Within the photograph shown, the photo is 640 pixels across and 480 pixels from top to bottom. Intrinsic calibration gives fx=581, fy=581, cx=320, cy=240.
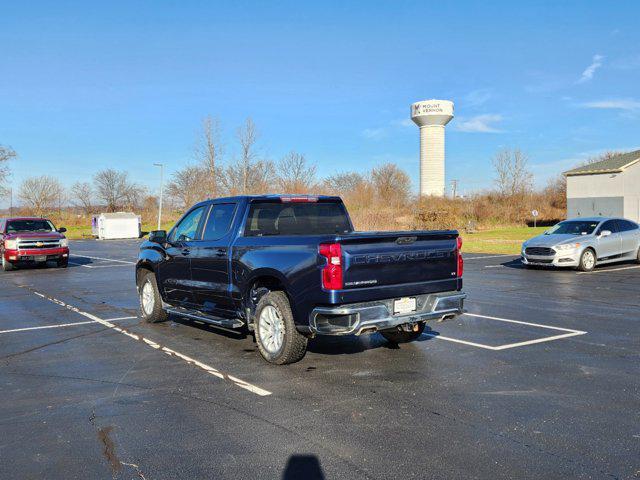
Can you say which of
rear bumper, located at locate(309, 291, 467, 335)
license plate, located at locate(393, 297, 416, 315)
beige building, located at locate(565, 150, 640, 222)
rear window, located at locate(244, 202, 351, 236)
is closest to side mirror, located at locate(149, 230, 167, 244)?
rear window, located at locate(244, 202, 351, 236)

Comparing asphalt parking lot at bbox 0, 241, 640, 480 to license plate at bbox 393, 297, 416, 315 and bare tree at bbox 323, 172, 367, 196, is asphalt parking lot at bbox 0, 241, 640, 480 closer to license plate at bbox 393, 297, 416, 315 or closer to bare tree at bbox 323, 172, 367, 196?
license plate at bbox 393, 297, 416, 315

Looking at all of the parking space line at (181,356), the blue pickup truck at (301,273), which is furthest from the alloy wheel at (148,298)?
the blue pickup truck at (301,273)

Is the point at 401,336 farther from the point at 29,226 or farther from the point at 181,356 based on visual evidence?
the point at 29,226

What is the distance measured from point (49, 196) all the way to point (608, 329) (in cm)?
8396

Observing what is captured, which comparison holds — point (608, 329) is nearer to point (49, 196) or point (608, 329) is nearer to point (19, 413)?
point (19, 413)

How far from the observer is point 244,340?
8086mm

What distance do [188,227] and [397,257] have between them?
364 cm

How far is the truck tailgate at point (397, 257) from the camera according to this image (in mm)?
5953

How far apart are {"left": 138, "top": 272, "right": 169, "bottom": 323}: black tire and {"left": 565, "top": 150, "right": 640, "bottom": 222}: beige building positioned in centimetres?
4462

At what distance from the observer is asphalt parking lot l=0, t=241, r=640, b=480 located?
4.00 m

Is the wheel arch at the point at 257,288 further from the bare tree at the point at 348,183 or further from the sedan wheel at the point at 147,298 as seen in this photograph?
the bare tree at the point at 348,183

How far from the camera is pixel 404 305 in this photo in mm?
6379

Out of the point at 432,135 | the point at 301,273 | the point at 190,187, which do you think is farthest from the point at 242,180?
the point at 432,135

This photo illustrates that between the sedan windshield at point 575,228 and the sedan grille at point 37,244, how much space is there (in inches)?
653
